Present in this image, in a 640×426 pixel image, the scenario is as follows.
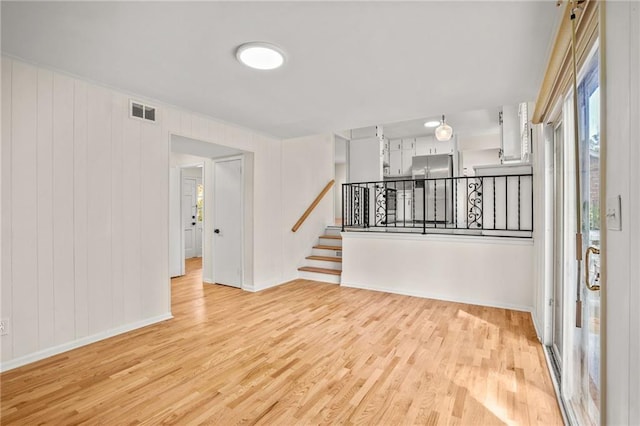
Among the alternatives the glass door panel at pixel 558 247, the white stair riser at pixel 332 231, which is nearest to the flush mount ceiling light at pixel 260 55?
the glass door panel at pixel 558 247

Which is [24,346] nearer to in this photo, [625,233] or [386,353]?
Answer: [386,353]

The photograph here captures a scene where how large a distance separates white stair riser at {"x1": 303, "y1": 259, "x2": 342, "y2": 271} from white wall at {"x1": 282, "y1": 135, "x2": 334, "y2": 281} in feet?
0.49

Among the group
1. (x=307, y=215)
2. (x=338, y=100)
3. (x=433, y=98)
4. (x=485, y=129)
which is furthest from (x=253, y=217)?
(x=485, y=129)

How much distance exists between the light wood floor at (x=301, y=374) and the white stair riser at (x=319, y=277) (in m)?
1.60

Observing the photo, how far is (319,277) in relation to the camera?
5.54m

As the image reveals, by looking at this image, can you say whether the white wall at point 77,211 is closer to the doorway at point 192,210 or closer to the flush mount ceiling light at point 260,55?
the flush mount ceiling light at point 260,55

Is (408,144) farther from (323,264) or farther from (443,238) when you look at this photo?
(443,238)

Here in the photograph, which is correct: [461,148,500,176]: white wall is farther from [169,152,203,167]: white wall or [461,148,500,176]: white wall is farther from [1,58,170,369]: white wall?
[1,58,170,369]: white wall

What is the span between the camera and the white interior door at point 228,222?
510 cm

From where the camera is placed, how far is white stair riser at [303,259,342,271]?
18.6ft

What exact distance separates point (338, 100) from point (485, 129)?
5.26m

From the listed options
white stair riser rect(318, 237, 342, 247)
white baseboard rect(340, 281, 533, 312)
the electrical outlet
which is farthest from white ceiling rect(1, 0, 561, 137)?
white stair riser rect(318, 237, 342, 247)

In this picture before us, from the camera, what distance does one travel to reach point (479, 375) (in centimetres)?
235

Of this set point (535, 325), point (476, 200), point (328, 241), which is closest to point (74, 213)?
point (328, 241)
